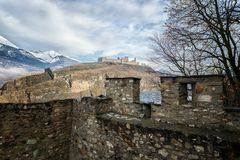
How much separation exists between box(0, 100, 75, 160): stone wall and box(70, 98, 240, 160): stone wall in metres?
0.37

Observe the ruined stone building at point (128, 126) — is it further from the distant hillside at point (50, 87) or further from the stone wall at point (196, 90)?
the distant hillside at point (50, 87)

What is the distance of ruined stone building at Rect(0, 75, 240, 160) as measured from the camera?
4.66 metres

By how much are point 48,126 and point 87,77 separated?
36.3ft

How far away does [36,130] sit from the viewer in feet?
20.8

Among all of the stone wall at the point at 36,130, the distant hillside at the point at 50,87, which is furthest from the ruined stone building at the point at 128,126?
the distant hillside at the point at 50,87

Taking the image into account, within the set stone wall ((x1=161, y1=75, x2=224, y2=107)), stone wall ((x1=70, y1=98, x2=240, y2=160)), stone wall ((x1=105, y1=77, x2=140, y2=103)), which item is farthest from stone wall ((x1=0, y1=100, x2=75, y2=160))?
stone wall ((x1=161, y1=75, x2=224, y2=107))

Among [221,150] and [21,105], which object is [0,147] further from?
[221,150]

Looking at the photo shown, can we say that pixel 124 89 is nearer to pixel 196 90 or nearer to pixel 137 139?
pixel 137 139

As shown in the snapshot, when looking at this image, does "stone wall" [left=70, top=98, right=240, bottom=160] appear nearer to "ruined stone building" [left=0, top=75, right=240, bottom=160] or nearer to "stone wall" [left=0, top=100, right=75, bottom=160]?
"ruined stone building" [left=0, top=75, right=240, bottom=160]

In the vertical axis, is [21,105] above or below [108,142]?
above

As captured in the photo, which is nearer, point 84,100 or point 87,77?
point 84,100

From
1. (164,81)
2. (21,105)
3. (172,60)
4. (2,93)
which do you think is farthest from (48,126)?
(172,60)

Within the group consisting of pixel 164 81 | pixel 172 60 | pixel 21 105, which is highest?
pixel 172 60

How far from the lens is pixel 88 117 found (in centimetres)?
675
